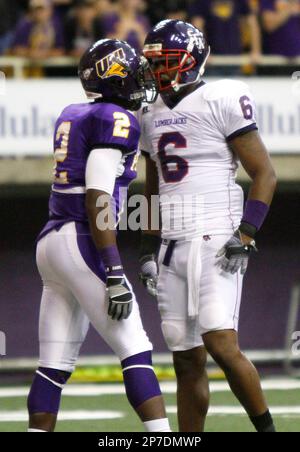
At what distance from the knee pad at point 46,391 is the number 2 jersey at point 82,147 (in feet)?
2.01

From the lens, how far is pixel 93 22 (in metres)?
10.0

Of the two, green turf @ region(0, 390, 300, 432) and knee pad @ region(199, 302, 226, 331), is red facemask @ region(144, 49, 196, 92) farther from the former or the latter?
green turf @ region(0, 390, 300, 432)

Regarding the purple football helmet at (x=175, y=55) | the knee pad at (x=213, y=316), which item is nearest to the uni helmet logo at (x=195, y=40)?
the purple football helmet at (x=175, y=55)

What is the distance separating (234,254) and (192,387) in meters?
0.68

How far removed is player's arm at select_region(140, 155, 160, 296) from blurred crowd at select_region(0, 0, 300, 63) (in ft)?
13.9

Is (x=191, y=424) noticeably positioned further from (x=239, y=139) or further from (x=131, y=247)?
(x=131, y=247)

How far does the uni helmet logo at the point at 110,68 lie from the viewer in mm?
5062

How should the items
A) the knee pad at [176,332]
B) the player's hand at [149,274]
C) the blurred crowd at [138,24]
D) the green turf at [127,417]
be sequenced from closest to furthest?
the knee pad at [176,332]
the player's hand at [149,274]
the green turf at [127,417]
the blurred crowd at [138,24]

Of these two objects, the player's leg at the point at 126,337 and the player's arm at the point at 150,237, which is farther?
the player's arm at the point at 150,237

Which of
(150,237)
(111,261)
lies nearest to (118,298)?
(111,261)

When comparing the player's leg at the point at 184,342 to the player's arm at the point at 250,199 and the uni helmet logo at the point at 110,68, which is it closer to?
the player's arm at the point at 250,199

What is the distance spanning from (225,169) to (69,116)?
78 cm

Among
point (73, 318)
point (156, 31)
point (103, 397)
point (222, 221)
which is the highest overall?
point (156, 31)
